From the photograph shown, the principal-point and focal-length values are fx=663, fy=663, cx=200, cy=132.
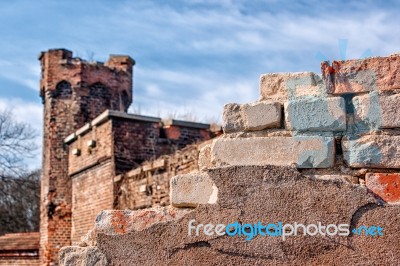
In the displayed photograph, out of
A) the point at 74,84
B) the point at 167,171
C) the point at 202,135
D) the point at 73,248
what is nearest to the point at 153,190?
the point at 167,171

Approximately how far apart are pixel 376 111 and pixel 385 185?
38cm

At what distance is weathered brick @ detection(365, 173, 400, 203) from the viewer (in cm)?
317

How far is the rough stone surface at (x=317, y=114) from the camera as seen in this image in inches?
131

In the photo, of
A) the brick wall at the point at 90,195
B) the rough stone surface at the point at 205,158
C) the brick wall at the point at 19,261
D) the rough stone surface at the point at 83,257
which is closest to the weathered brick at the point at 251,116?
the rough stone surface at the point at 205,158

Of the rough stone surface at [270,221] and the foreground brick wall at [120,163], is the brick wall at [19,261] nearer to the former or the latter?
the foreground brick wall at [120,163]

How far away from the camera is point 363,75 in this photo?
3344mm

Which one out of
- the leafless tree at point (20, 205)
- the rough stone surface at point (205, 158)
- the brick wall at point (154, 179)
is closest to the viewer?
the rough stone surface at point (205, 158)

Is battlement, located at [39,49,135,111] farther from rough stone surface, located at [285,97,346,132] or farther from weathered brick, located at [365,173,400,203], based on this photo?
weathered brick, located at [365,173,400,203]

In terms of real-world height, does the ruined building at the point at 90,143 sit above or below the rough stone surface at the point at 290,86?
above

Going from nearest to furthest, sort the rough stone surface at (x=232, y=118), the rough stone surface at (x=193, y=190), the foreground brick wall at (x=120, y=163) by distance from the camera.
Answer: the rough stone surface at (x=193, y=190) → the rough stone surface at (x=232, y=118) → the foreground brick wall at (x=120, y=163)

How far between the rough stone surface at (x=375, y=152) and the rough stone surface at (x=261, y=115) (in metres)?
0.41

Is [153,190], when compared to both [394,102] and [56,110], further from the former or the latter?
[394,102]

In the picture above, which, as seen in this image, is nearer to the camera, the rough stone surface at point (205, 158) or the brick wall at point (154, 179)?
the rough stone surface at point (205, 158)

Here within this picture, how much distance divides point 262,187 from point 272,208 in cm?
11
